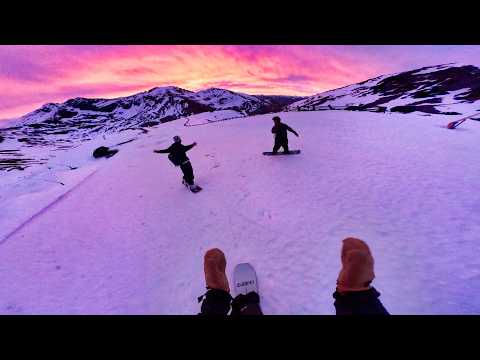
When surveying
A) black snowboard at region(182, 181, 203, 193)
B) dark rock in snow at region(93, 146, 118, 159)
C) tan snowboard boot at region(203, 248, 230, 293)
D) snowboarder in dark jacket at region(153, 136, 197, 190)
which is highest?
dark rock in snow at region(93, 146, 118, 159)

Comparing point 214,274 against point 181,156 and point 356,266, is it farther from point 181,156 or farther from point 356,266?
point 181,156

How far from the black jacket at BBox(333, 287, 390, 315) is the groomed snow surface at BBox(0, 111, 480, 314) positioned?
951 mm

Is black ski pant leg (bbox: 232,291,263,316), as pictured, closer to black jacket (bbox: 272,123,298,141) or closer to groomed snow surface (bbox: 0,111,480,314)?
groomed snow surface (bbox: 0,111,480,314)

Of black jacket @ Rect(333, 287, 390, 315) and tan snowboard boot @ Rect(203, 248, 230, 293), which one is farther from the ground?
tan snowboard boot @ Rect(203, 248, 230, 293)

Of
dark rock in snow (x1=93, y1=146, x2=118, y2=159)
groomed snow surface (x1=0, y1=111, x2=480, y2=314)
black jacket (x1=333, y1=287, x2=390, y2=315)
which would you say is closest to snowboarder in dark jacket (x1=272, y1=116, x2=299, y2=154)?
groomed snow surface (x1=0, y1=111, x2=480, y2=314)

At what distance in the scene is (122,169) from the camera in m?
11.6

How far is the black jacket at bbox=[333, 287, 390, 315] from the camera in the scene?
2684 millimetres

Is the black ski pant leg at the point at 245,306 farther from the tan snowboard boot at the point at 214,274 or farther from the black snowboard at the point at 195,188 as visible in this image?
the black snowboard at the point at 195,188

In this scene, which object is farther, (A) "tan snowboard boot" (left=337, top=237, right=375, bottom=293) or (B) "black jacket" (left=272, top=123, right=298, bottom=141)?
(B) "black jacket" (left=272, top=123, right=298, bottom=141)

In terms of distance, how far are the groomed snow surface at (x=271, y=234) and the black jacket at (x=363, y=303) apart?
95 centimetres

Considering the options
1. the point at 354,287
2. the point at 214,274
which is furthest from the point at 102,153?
the point at 354,287
